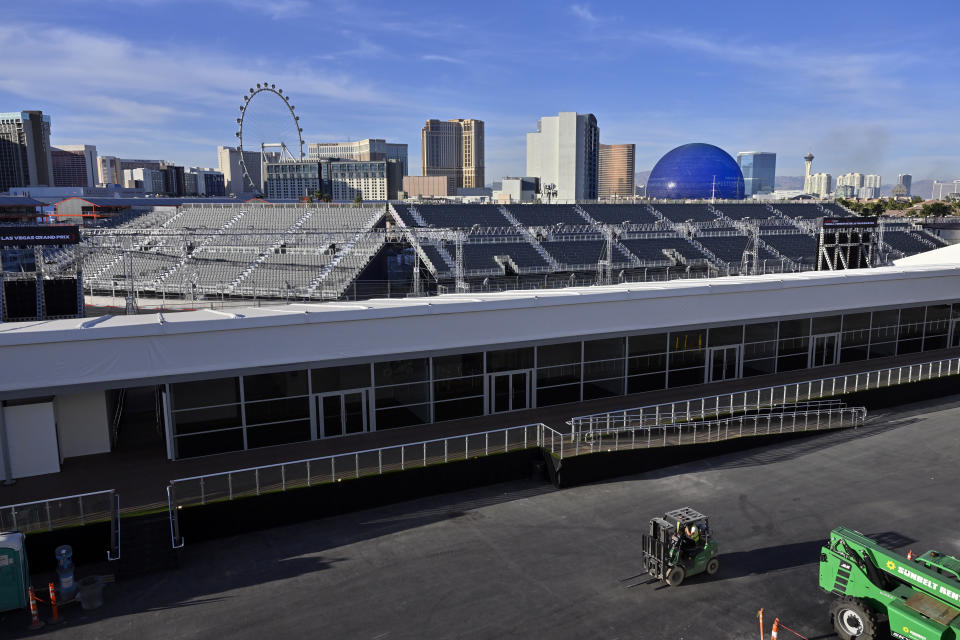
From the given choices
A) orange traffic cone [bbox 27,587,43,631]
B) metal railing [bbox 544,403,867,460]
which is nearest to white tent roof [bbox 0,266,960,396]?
metal railing [bbox 544,403,867,460]

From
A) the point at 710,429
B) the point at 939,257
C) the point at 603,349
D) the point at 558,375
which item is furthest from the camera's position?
the point at 939,257

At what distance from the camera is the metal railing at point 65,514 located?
1448cm

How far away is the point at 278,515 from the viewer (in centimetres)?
1686

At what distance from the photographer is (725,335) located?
26812 millimetres

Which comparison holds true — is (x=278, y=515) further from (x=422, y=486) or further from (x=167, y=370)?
(x=167, y=370)

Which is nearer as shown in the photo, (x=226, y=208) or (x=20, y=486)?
(x=20, y=486)

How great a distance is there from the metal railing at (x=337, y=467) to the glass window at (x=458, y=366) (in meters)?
2.79

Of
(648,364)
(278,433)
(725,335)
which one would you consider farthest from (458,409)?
(725,335)

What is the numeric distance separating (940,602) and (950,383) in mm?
20713

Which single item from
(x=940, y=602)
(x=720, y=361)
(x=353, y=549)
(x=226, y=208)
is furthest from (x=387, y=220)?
(x=940, y=602)

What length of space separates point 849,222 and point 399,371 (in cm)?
3162

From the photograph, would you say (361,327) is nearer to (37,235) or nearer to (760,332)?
(760,332)

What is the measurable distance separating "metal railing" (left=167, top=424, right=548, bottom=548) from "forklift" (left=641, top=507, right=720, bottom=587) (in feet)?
19.7

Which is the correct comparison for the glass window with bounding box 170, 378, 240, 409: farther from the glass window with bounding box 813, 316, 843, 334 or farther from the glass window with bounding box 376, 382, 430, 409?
the glass window with bounding box 813, 316, 843, 334
